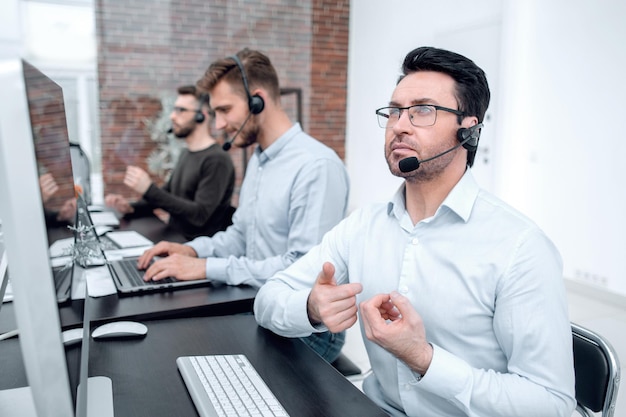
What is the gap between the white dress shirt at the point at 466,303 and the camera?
2.86 ft

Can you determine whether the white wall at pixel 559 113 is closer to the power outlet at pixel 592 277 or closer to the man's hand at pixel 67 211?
the power outlet at pixel 592 277

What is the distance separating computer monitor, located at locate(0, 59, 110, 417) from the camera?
485 mm

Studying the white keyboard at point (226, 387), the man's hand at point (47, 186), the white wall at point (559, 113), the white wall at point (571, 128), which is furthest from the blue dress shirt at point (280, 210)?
the white wall at point (571, 128)

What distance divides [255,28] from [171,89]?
43.0 inches

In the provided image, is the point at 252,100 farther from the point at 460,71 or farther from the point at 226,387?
the point at 226,387

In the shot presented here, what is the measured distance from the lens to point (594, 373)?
1008 mm

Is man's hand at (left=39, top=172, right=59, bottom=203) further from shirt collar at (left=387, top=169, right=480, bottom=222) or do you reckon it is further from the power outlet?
the power outlet

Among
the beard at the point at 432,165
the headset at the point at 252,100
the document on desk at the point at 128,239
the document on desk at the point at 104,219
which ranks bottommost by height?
the document on desk at the point at 104,219

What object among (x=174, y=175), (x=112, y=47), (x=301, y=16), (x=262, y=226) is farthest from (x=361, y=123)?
(x=262, y=226)

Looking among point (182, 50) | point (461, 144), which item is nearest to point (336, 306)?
point (461, 144)

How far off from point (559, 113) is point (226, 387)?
337 cm

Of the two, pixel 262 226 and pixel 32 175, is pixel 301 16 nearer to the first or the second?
pixel 262 226

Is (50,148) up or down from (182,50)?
down

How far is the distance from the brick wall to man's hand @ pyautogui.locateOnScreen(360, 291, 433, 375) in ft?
15.1
